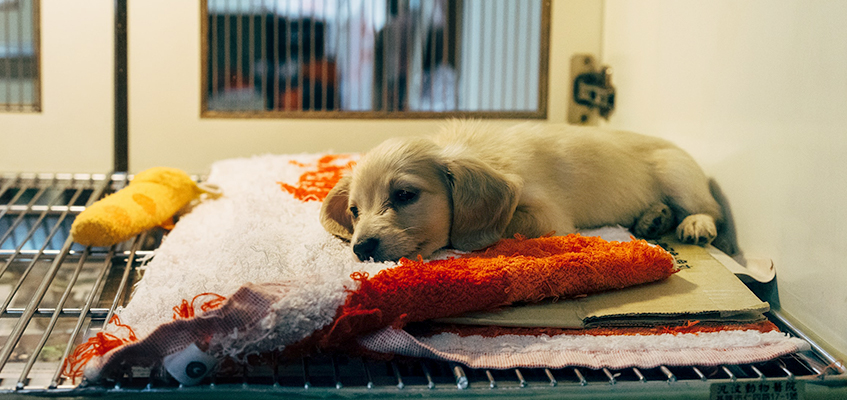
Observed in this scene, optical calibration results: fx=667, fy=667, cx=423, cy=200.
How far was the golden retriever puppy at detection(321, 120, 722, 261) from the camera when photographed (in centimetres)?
173

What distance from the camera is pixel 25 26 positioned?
296cm

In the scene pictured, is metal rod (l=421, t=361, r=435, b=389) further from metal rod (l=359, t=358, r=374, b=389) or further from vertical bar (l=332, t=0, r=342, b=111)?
vertical bar (l=332, t=0, r=342, b=111)

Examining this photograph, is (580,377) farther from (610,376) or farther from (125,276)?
(125,276)

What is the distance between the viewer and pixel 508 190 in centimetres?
178

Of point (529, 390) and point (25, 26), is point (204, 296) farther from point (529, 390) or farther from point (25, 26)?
point (25, 26)

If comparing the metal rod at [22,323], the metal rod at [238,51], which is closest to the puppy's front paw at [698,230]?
the metal rod at [22,323]

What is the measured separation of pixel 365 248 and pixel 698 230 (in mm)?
1021

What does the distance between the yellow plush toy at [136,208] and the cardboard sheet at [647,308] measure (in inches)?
43.6

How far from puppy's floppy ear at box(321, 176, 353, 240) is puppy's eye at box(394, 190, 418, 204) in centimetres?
23

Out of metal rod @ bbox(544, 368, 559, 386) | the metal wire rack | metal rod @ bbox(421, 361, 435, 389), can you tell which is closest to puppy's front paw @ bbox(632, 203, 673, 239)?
the metal wire rack

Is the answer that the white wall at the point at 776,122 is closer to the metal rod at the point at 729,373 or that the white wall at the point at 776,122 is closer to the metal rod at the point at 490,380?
the metal rod at the point at 729,373

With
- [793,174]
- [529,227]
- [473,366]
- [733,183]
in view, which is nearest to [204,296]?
[473,366]

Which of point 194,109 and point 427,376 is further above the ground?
point 194,109

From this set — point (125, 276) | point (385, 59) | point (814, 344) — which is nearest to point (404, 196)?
point (125, 276)
